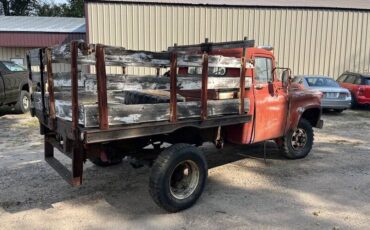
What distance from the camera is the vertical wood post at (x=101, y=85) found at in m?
4.13

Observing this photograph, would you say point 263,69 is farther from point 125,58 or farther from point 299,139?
point 125,58

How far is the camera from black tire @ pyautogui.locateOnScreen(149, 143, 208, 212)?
472 cm

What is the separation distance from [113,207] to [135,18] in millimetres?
13374

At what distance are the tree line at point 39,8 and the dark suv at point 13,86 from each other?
4389 centimetres

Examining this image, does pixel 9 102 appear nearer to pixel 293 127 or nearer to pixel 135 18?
pixel 135 18

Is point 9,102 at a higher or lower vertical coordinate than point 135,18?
lower

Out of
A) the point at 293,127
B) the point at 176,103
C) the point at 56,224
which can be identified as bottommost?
the point at 56,224

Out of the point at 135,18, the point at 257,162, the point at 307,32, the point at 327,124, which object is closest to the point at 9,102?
the point at 135,18

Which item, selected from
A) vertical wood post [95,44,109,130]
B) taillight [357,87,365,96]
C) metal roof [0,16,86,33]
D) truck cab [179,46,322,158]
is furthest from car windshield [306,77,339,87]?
metal roof [0,16,86,33]

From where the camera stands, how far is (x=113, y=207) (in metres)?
Answer: 5.15

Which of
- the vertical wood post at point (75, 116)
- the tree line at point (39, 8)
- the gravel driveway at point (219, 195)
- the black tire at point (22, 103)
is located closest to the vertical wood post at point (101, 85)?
the vertical wood post at point (75, 116)

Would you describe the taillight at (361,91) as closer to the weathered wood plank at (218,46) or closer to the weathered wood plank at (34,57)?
the weathered wood plank at (218,46)

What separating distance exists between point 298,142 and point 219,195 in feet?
8.57

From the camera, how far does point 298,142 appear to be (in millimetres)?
7512
